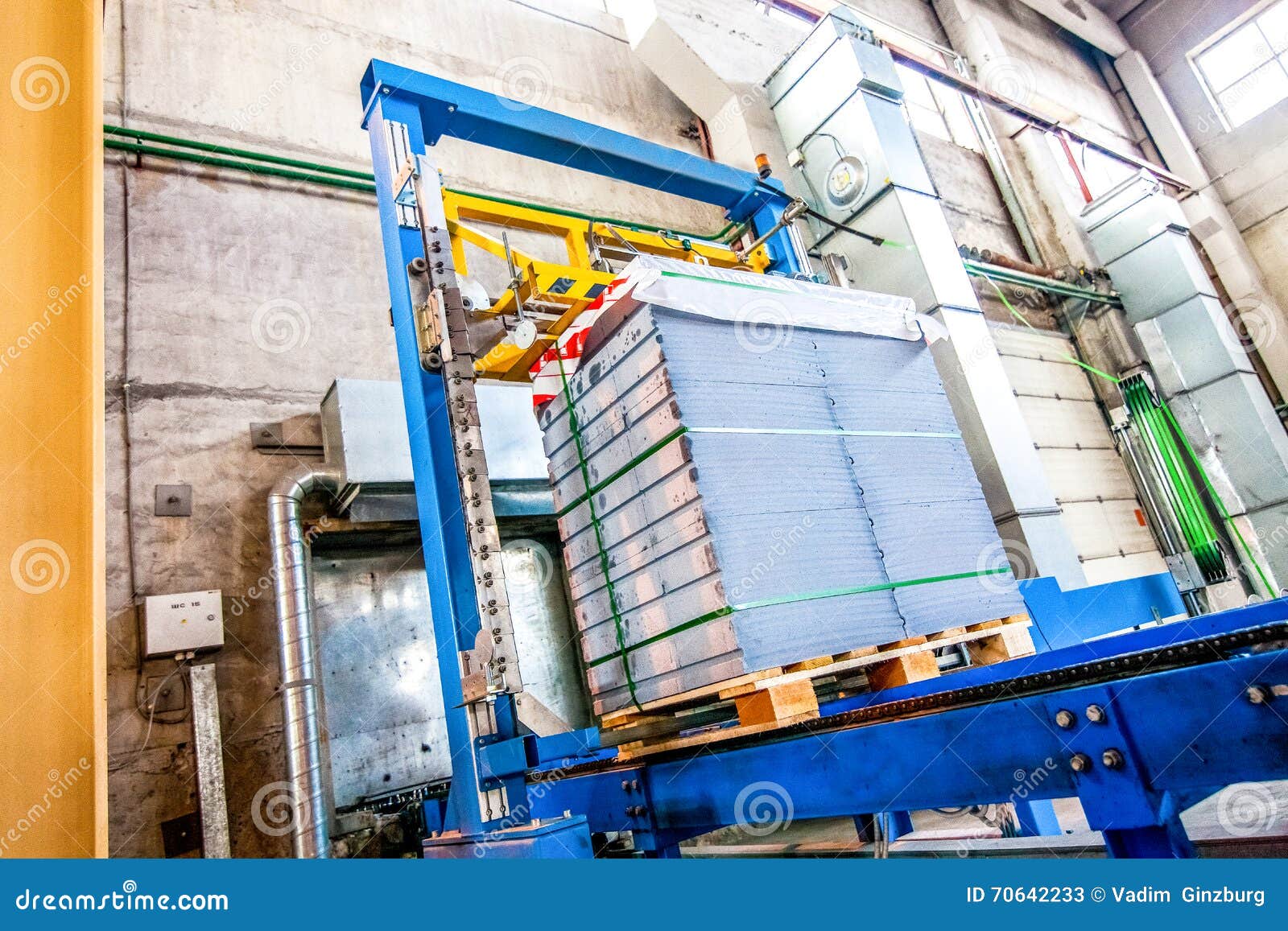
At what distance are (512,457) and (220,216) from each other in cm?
285

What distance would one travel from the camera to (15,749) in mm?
2117

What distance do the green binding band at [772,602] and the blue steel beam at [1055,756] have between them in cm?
46

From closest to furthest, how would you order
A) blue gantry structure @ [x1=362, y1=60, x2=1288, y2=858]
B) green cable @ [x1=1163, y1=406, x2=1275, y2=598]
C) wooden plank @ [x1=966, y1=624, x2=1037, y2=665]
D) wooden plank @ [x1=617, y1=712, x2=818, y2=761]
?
blue gantry structure @ [x1=362, y1=60, x2=1288, y2=858] → wooden plank @ [x1=617, y1=712, x2=818, y2=761] → wooden plank @ [x1=966, y1=624, x2=1037, y2=665] → green cable @ [x1=1163, y1=406, x2=1275, y2=598]

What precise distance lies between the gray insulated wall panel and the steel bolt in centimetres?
142

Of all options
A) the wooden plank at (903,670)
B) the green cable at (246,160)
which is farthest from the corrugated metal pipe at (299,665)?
the wooden plank at (903,670)

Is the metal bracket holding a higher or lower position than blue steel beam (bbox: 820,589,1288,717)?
higher

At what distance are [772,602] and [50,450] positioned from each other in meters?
2.28

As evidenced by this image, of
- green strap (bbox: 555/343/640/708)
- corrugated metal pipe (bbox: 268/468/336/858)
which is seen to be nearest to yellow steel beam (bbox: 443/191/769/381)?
green strap (bbox: 555/343/640/708)

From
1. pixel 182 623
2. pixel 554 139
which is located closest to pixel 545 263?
pixel 554 139

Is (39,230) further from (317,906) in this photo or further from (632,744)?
(632,744)

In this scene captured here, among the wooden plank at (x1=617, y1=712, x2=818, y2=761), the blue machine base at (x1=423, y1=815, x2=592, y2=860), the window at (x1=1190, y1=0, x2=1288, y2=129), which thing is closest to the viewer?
the blue machine base at (x1=423, y1=815, x2=592, y2=860)

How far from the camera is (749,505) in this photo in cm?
301

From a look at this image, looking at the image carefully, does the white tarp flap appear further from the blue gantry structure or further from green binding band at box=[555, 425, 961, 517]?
the blue gantry structure

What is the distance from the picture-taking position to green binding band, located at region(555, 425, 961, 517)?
3053mm
